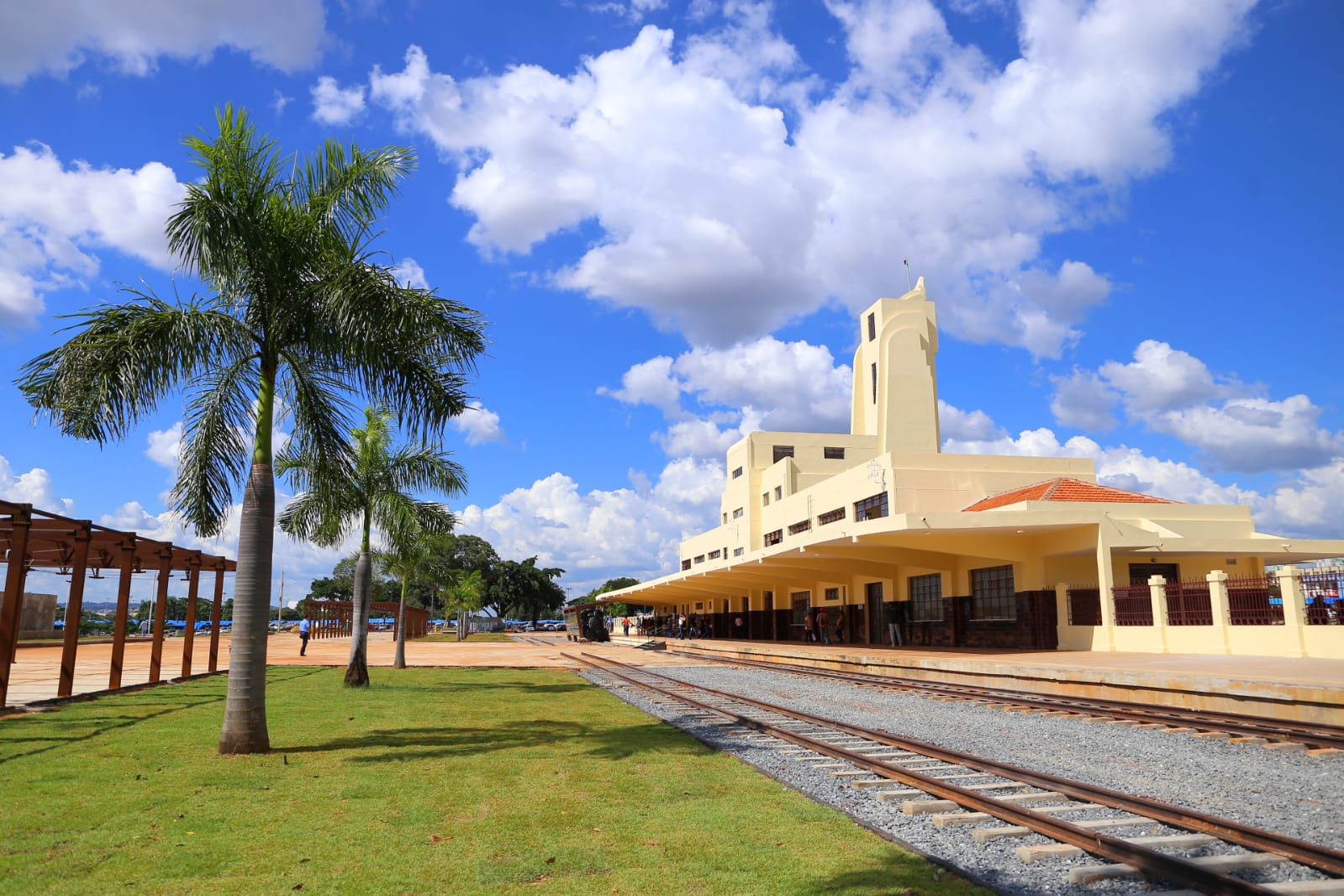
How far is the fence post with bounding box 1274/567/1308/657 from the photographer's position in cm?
1778

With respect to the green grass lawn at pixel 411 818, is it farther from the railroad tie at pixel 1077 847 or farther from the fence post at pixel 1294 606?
the fence post at pixel 1294 606

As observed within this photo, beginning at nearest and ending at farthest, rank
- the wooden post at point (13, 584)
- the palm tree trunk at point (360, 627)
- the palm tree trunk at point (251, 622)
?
the palm tree trunk at point (251, 622) < the wooden post at point (13, 584) < the palm tree trunk at point (360, 627)

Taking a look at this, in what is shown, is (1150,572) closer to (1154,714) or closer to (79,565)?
(1154,714)

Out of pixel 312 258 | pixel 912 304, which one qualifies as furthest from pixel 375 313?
pixel 912 304

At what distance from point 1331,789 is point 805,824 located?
4.83 m

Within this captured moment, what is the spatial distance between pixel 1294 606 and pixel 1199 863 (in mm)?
15404

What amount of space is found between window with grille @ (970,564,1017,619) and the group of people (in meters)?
10.1

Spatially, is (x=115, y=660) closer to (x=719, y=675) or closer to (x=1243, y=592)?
(x=719, y=675)

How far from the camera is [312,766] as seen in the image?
29.6 feet

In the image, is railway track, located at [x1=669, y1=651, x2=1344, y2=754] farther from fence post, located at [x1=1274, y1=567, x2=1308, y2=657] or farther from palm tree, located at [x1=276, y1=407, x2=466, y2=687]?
palm tree, located at [x1=276, y1=407, x2=466, y2=687]

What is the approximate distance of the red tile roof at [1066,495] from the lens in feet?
94.9

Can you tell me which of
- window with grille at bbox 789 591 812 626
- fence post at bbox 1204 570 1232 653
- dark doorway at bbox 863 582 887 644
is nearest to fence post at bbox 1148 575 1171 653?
fence post at bbox 1204 570 1232 653

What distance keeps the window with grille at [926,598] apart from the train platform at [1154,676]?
4.74 meters

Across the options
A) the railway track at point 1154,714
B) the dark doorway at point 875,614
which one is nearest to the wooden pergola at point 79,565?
the railway track at point 1154,714
